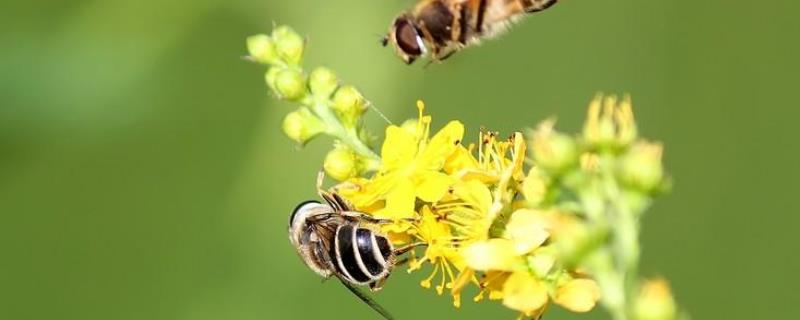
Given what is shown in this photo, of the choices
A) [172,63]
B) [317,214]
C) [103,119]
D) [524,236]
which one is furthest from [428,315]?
[524,236]

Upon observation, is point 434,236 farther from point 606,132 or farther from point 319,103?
point 606,132

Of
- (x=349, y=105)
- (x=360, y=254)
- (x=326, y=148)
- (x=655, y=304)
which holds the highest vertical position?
(x=326, y=148)

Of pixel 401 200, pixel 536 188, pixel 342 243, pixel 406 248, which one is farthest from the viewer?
pixel 342 243

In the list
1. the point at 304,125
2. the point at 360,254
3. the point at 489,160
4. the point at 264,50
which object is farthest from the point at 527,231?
the point at 360,254

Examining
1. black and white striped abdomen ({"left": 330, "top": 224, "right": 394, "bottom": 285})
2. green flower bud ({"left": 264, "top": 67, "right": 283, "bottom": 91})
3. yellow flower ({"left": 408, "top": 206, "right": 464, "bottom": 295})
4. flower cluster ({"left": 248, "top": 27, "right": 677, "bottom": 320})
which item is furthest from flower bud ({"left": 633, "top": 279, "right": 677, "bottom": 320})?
black and white striped abdomen ({"left": 330, "top": 224, "right": 394, "bottom": 285})

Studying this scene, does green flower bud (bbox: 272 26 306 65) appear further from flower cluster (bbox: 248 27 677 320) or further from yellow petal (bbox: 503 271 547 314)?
yellow petal (bbox: 503 271 547 314)

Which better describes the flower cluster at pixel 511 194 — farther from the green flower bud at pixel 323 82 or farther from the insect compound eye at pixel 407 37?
the insect compound eye at pixel 407 37
